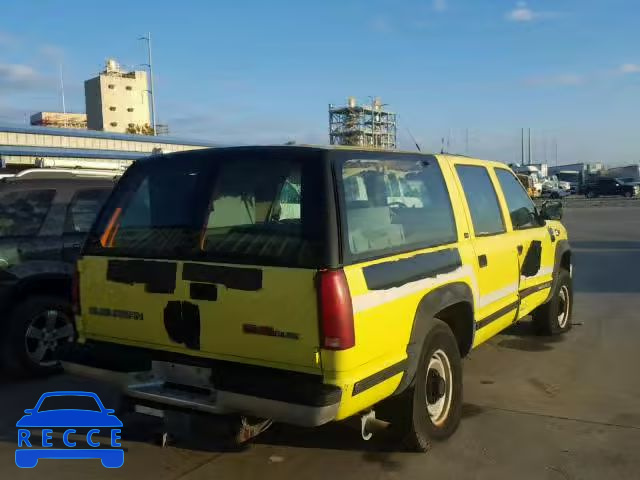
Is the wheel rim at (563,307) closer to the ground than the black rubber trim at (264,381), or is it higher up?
closer to the ground

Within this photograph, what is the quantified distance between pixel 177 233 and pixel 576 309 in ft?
20.9

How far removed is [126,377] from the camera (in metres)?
3.62

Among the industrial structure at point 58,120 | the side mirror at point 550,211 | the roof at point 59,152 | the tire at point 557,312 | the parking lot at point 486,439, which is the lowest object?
the parking lot at point 486,439

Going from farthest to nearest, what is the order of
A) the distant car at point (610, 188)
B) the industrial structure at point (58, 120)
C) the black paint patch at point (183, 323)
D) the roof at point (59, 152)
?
the industrial structure at point (58, 120) < the distant car at point (610, 188) < the roof at point (59, 152) < the black paint patch at point (183, 323)

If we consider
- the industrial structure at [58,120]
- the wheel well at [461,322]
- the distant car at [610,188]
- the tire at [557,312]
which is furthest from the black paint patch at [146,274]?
the industrial structure at [58,120]

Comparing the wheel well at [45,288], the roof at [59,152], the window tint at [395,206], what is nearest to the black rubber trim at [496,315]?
the window tint at [395,206]

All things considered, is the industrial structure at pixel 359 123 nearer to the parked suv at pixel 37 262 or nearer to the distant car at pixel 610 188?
the parked suv at pixel 37 262

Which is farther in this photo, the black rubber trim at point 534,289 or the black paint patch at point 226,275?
the black rubber trim at point 534,289

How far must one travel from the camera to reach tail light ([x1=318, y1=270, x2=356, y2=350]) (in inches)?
119

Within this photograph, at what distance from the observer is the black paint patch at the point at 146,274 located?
349 centimetres

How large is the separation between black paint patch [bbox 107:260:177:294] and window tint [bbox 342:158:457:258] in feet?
3.50

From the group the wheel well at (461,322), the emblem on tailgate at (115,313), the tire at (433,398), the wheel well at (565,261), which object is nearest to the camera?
the emblem on tailgate at (115,313)

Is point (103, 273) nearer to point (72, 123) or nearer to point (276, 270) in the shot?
point (276, 270)

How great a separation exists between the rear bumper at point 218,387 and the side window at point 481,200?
7.00ft
